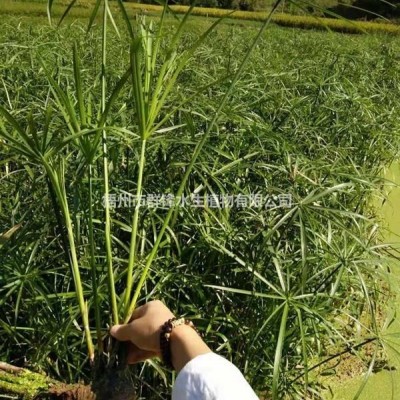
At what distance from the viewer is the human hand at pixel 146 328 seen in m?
0.88

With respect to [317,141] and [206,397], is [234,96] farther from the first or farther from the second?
[206,397]

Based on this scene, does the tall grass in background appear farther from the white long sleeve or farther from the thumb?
the white long sleeve

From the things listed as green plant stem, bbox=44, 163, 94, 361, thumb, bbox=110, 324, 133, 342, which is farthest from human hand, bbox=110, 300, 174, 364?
green plant stem, bbox=44, 163, 94, 361

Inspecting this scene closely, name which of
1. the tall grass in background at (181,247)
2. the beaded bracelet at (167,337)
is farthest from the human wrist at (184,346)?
the tall grass in background at (181,247)

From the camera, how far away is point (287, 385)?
1525 millimetres

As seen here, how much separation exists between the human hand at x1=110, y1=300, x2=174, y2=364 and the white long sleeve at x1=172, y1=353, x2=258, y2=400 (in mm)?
191

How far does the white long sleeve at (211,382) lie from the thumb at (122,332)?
0.91 ft

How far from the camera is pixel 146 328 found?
900mm

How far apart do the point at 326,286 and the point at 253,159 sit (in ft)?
1.82

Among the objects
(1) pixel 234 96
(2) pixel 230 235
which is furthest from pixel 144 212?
(1) pixel 234 96

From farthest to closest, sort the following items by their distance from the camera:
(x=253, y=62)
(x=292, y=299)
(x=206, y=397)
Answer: (x=253, y=62), (x=292, y=299), (x=206, y=397)

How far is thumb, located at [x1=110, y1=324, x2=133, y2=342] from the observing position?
0.95 meters

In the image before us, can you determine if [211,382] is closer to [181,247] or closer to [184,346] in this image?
[184,346]

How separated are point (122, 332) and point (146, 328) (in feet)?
0.29
